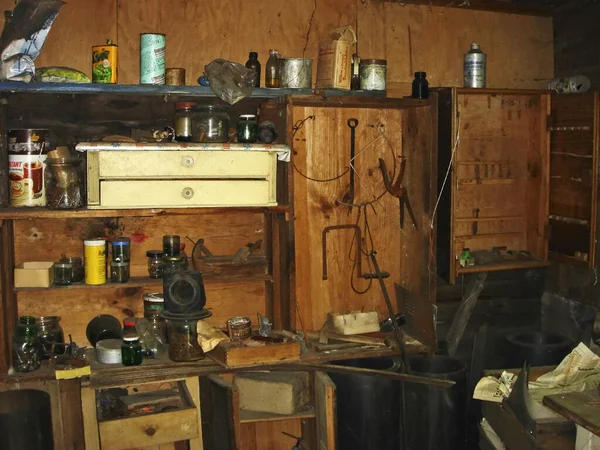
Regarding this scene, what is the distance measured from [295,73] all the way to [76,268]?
118cm

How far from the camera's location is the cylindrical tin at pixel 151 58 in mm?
2529

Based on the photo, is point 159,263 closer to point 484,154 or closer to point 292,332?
point 292,332

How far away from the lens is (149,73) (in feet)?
8.32

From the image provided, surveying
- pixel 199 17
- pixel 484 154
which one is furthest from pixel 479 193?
pixel 199 17

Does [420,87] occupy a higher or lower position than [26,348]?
higher

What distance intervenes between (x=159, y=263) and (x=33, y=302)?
1.81 ft

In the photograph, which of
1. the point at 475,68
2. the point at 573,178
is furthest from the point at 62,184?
the point at 573,178

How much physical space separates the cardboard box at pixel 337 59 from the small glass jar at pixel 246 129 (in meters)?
0.35

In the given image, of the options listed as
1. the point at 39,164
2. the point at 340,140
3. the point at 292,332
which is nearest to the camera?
the point at 39,164

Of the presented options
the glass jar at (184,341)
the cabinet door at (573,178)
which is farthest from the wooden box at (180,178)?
the cabinet door at (573,178)

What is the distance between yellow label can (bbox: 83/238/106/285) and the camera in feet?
8.45

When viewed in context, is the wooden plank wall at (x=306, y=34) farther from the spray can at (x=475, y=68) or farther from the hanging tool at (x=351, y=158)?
the hanging tool at (x=351, y=158)

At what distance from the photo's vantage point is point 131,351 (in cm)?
246

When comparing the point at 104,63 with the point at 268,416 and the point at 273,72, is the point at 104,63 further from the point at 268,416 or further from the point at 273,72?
the point at 268,416
